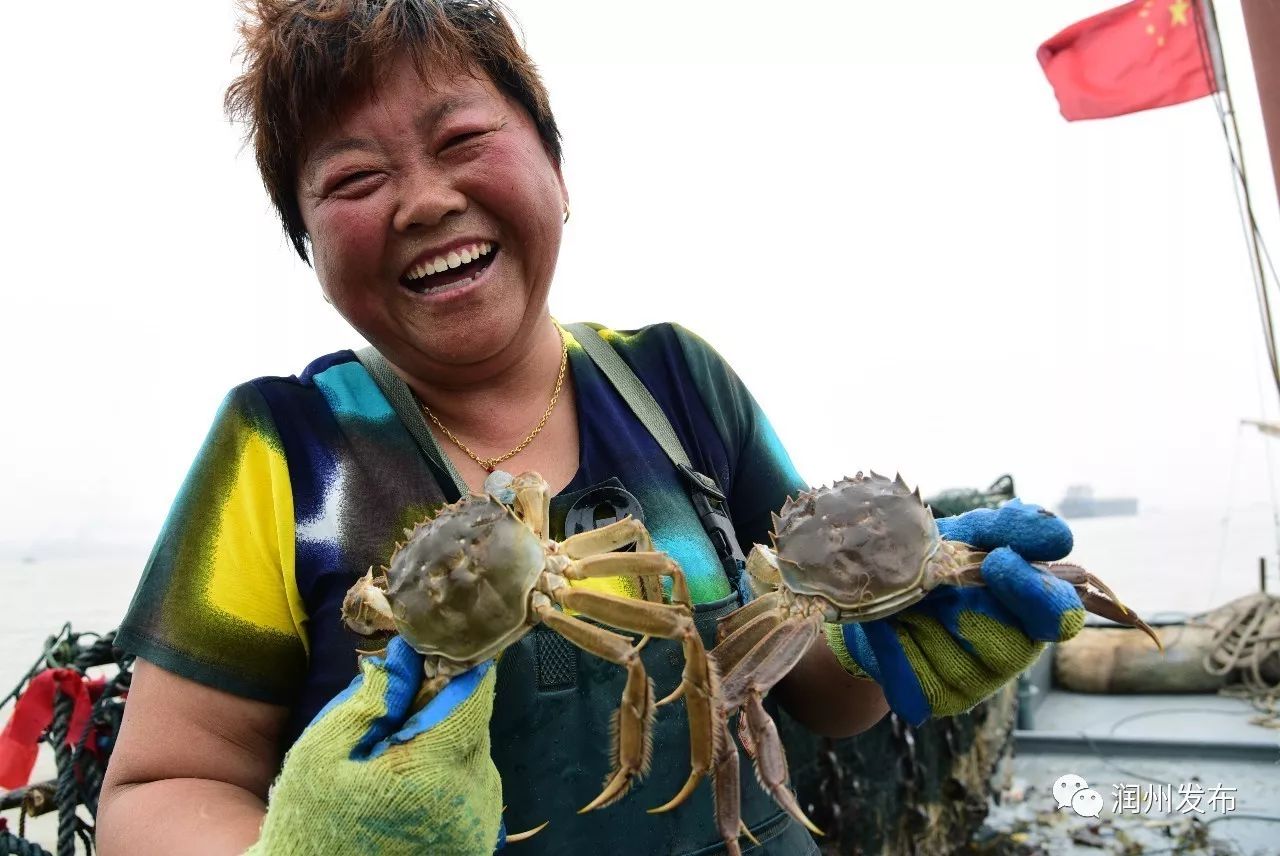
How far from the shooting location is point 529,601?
155cm

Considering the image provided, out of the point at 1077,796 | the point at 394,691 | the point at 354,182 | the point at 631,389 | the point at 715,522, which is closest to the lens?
the point at 394,691

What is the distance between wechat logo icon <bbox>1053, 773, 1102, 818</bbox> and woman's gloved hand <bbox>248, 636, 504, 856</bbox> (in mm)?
4762

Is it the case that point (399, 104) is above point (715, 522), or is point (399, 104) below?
above

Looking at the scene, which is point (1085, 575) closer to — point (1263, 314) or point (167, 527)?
point (167, 527)

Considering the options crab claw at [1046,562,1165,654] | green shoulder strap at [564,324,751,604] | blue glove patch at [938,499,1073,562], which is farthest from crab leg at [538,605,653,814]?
crab claw at [1046,562,1165,654]

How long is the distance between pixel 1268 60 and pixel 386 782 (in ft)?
20.6

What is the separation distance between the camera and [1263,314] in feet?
23.9

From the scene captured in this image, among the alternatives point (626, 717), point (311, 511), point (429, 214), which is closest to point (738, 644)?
point (626, 717)

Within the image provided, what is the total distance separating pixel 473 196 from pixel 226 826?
1058 millimetres

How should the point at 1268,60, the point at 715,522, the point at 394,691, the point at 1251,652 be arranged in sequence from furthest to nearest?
1. the point at 1251,652
2. the point at 1268,60
3. the point at 715,522
4. the point at 394,691

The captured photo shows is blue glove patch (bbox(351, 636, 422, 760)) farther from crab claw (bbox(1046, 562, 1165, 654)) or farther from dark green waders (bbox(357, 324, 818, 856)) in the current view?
crab claw (bbox(1046, 562, 1165, 654))

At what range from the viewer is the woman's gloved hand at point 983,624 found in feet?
4.53

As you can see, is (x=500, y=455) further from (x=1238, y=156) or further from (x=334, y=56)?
(x=1238, y=156)

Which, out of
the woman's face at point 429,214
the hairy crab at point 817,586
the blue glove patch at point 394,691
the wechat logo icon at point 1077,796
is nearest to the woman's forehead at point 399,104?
the woman's face at point 429,214
